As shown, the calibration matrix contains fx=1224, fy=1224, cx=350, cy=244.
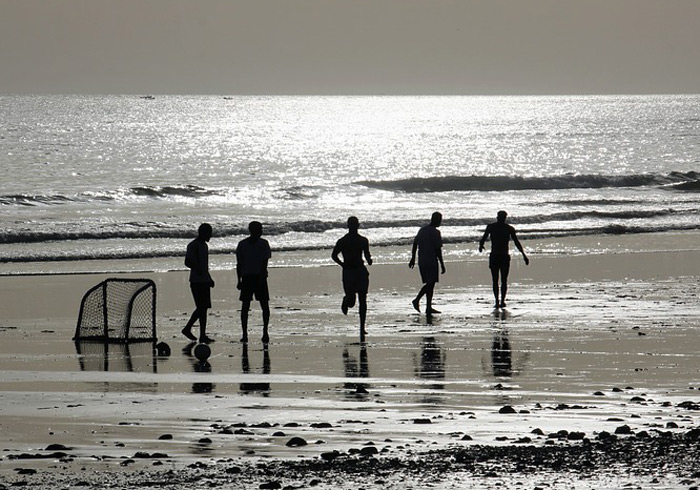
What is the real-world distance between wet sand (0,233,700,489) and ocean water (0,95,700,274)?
10414 millimetres

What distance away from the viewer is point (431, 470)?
8.05m

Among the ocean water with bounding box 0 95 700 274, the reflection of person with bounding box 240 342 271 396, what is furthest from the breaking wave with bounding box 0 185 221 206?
the reflection of person with bounding box 240 342 271 396

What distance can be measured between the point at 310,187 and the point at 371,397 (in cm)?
5068

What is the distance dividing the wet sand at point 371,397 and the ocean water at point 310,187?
10414 millimetres

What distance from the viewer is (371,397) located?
36.7ft

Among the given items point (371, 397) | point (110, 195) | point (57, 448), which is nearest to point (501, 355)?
point (371, 397)

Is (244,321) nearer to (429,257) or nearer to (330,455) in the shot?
(429,257)

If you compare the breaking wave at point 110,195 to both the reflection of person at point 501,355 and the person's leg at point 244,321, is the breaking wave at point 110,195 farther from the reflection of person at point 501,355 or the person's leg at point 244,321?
the reflection of person at point 501,355

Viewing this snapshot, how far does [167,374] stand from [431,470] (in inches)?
216

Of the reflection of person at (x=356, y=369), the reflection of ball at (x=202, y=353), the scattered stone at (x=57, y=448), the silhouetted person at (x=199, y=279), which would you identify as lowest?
the scattered stone at (x=57, y=448)

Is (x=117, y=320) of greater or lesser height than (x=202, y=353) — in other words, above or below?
above

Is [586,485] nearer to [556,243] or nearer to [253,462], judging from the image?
[253,462]

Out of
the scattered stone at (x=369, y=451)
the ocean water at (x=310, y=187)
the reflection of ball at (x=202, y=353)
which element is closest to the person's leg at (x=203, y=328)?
the reflection of ball at (x=202, y=353)

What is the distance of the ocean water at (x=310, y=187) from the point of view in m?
35.4
